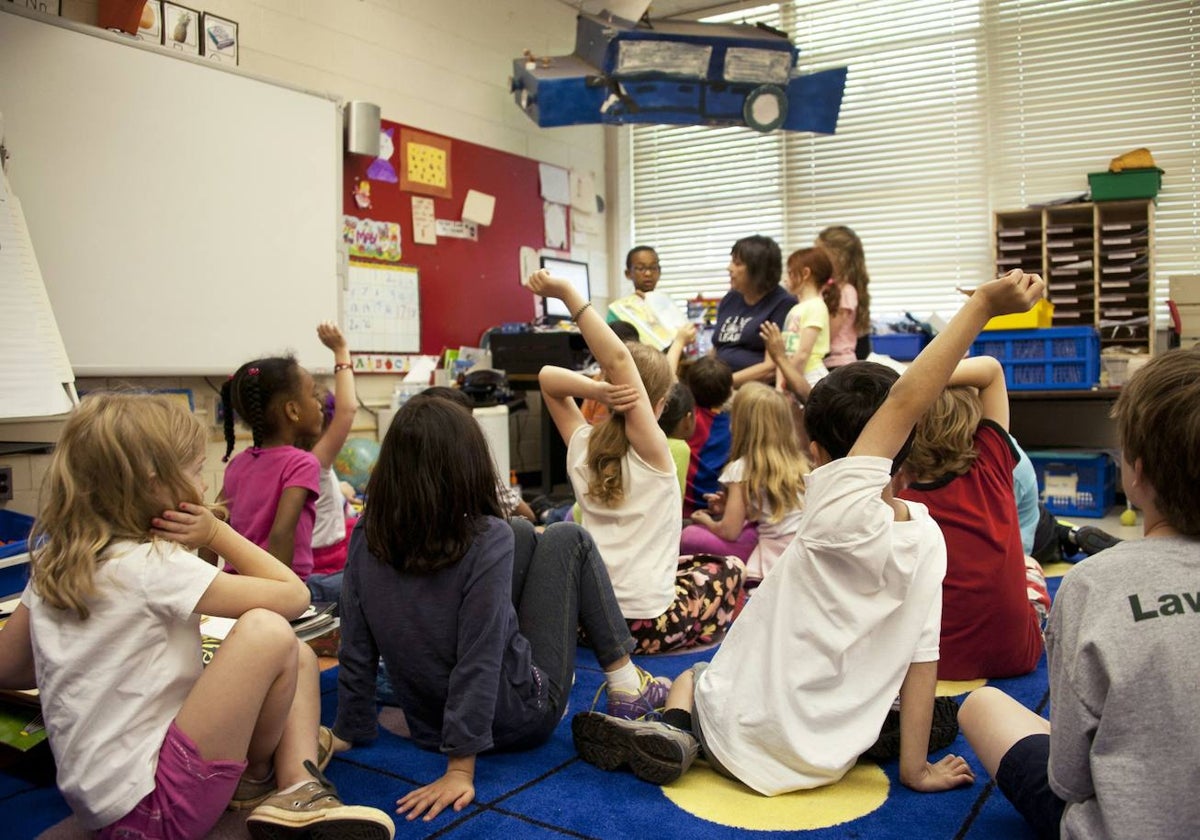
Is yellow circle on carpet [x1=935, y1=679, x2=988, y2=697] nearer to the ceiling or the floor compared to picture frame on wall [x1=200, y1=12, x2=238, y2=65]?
nearer to the floor

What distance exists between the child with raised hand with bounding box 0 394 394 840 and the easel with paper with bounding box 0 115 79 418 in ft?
4.86

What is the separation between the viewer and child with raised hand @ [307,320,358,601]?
2.42 meters

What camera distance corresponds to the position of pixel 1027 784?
1236 mm

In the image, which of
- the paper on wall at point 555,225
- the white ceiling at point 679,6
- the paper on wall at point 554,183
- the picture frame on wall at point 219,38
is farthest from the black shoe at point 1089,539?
the white ceiling at point 679,6

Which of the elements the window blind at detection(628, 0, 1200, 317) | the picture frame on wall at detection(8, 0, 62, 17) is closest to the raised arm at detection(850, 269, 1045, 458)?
the picture frame on wall at detection(8, 0, 62, 17)

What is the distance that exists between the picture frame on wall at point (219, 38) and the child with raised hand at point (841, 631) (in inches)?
132

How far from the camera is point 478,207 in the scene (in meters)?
5.12

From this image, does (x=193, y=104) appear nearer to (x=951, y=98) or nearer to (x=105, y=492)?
(x=105, y=492)

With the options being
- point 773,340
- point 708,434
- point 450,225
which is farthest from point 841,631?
point 450,225

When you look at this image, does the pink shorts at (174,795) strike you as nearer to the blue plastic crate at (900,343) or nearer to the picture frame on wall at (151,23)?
the picture frame on wall at (151,23)

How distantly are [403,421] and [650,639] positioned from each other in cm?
99

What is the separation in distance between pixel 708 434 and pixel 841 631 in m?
1.81

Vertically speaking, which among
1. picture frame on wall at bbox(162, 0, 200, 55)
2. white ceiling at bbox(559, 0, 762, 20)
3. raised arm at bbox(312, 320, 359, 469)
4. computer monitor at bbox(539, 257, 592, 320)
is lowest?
raised arm at bbox(312, 320, 359, 469)

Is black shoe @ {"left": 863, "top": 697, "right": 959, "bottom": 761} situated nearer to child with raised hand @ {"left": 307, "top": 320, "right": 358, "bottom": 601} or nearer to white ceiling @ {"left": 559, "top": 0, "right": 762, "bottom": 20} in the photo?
child with raised hand @ {"left": 307, "top": 320, "right": 358, "bottom": 601}
